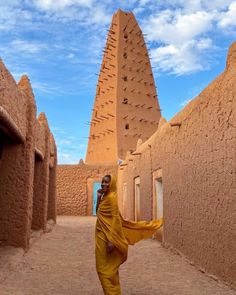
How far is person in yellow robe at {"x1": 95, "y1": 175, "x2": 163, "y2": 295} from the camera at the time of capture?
13.2 feet

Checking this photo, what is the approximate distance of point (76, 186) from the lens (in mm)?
22812

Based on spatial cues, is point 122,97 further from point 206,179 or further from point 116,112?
point 206,179

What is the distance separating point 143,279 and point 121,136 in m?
21.7

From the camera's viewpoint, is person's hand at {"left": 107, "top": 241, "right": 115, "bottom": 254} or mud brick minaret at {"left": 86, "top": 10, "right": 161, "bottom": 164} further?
mud brick minaret at {"left": 86, "top": 10, "right": 161, "bottom": 164}

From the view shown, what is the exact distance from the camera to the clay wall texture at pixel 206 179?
16.4ft

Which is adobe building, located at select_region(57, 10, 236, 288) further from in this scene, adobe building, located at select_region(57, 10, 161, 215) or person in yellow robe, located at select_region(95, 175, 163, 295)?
adobe building, located at select_region(57, 10, 161, 215)

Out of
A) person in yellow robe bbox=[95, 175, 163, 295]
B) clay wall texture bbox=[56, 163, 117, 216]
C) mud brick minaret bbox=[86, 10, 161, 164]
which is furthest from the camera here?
mud brick minaret bbox=[86, 10, 161, 164]

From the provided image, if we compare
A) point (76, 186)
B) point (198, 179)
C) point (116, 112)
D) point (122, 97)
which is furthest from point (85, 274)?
point (122, 97)

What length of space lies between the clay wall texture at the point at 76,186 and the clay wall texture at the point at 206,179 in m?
14.4

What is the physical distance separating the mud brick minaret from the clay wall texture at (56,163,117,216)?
3.32 metres

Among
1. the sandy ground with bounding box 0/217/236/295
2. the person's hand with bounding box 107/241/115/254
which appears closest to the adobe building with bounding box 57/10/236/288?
the sandy ground with bounding box 0/217/236/295

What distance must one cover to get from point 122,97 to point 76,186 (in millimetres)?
8950

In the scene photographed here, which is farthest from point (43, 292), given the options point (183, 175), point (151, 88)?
point (151, 88)

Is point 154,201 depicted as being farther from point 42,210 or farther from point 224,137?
point 224,137
